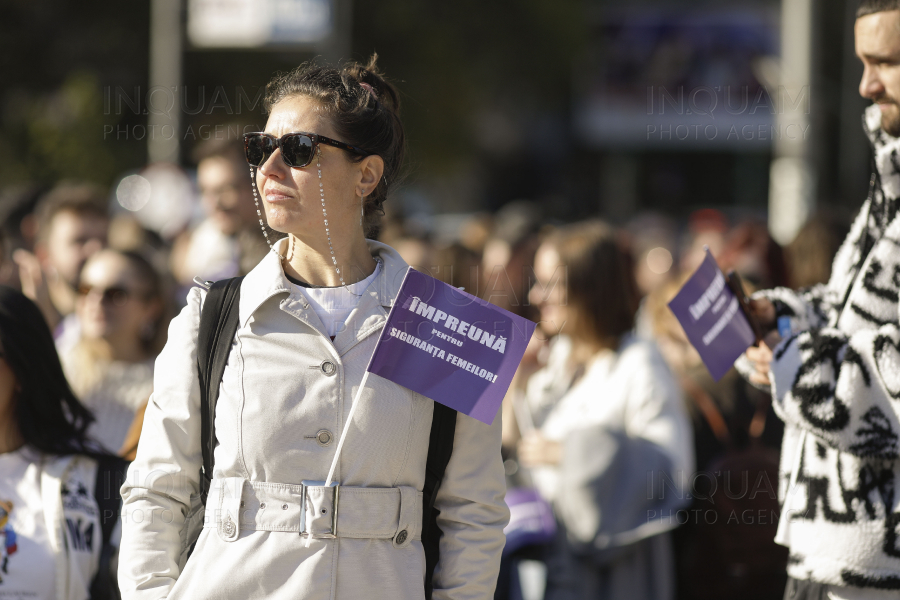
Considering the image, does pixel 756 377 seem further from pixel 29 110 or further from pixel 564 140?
pixel 564 140

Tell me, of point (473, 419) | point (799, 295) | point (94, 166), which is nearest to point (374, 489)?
point (473, 419)

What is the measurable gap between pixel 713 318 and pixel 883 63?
2.81ft

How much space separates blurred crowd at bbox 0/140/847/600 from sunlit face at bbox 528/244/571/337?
0.4 inches

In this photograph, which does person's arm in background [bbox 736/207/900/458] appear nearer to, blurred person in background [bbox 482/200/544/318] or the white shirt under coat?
the white shirt under coat

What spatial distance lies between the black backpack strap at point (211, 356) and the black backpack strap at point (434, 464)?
0.50 metres

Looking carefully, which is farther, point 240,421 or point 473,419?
point 473,419

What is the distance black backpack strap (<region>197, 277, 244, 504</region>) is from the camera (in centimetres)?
233

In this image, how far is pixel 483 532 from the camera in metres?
2.43

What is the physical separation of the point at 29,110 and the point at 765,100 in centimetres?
2532

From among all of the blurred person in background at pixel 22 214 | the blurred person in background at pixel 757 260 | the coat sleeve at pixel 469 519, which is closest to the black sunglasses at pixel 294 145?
the coat sleeve at pixel 469 519

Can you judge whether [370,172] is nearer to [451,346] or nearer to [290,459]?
[451,346]

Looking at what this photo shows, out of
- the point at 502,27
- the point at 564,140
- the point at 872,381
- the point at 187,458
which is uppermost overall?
the point at 564,140

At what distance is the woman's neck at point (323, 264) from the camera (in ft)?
8.15

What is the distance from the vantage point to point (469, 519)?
2.43m
